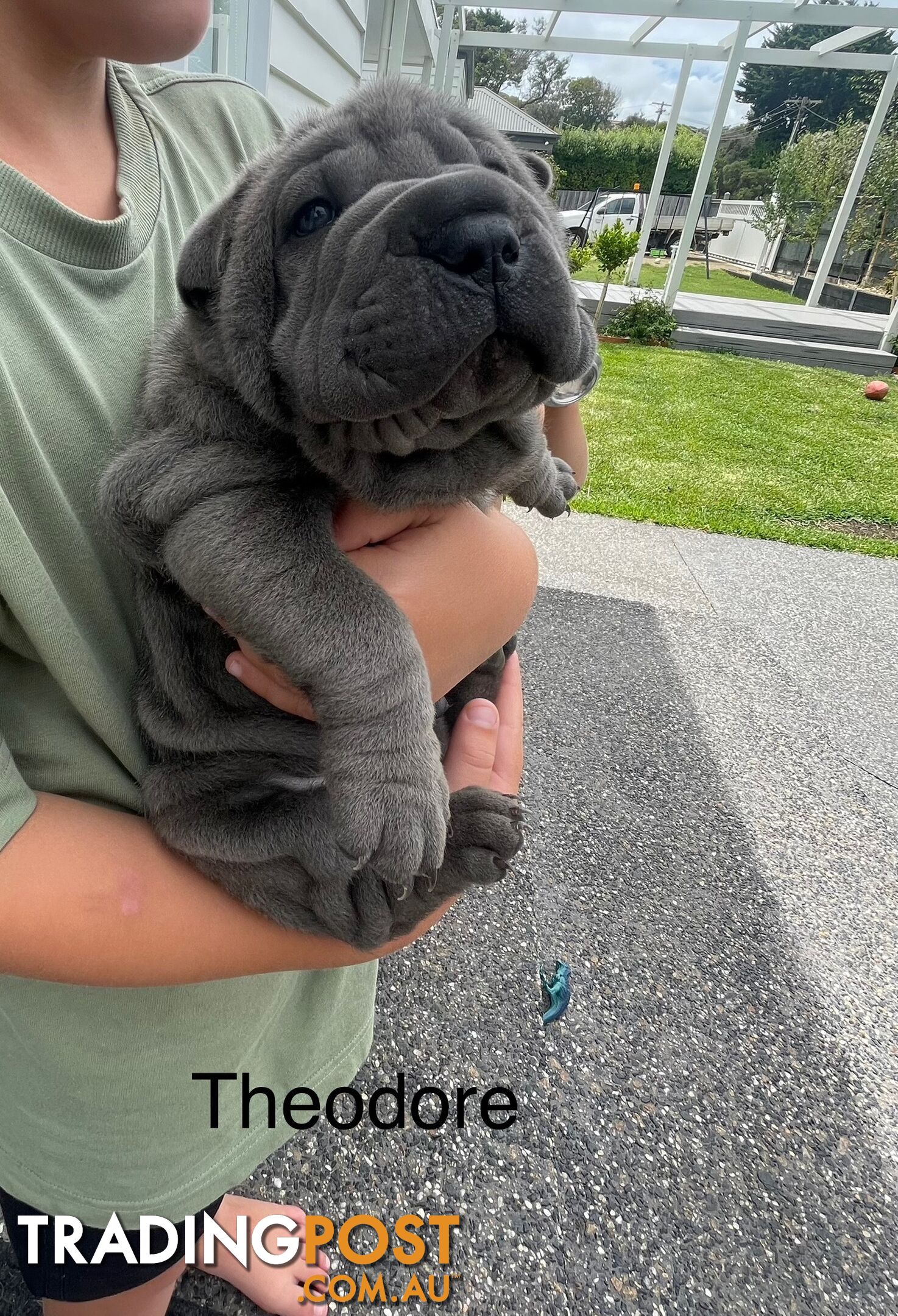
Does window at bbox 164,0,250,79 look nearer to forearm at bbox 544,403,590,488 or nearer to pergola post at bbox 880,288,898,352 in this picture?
forearm at bbox 544,403,590,488

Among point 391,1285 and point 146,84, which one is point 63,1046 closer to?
point 391,1285

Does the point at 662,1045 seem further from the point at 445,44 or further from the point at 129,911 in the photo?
the point at 445,44

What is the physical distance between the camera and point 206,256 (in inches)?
53.1

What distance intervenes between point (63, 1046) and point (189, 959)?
302 millimetres

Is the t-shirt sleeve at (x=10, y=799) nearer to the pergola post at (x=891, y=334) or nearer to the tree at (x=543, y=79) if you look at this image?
the pergola post at (x=891, y=334)

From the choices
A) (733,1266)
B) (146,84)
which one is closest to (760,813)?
Result: (733,1266)

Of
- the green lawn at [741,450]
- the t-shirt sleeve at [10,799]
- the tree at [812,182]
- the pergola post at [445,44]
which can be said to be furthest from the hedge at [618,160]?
the t-shirt sleeve at [10,799]

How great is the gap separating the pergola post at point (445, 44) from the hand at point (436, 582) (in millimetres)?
14456

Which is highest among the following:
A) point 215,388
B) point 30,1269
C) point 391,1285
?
point 215,388

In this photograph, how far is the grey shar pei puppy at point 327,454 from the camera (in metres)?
1.13

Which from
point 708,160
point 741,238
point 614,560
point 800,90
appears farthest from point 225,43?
point 800,90

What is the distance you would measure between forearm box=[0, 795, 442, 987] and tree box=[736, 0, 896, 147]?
39.8 meters

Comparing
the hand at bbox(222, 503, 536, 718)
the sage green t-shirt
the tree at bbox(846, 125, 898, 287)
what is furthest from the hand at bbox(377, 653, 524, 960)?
the tree at bbox(846, 125, 898, 287)

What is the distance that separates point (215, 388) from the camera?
4.56 ft
